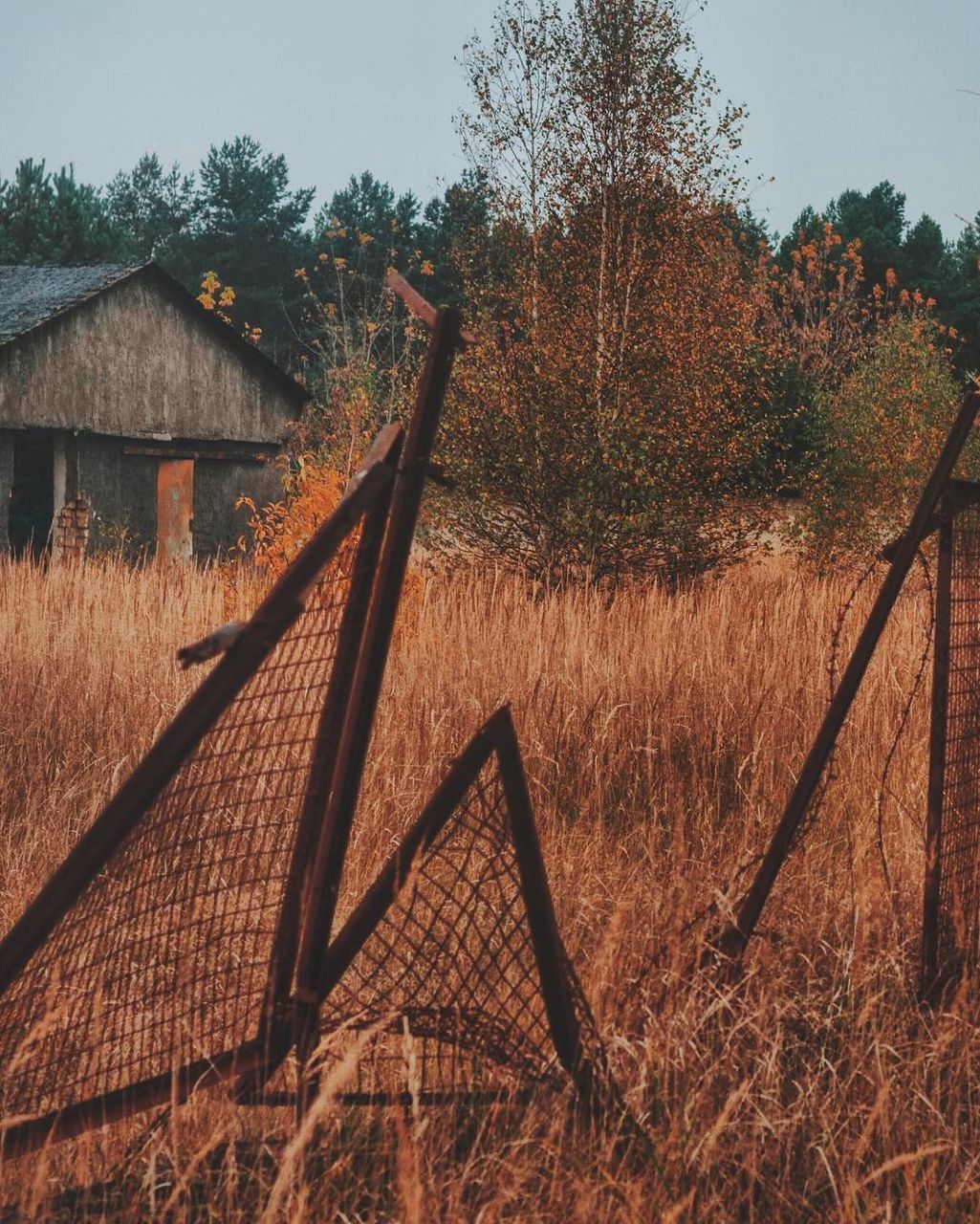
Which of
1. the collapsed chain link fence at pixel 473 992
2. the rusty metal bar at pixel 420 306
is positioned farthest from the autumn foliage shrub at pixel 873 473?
the rusty metal bar at pixel 420 306

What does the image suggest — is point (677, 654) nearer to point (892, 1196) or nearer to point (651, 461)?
point (892, 1196)

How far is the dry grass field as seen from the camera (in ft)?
6.69

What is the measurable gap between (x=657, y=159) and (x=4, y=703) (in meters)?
7.87

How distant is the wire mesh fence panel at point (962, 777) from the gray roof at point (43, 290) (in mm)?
17383

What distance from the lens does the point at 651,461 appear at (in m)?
10.6

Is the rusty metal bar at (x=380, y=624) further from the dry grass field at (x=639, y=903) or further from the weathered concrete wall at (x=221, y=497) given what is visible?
the weathered concrete wall at (x=221, y=497)

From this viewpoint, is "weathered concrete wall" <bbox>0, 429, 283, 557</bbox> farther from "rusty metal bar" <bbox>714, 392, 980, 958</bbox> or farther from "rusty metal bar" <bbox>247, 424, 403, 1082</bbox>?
"rusty metal bar" <bbox>247, 424, 403, 1082</bbox>

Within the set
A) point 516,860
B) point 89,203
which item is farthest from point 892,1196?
point 89,203

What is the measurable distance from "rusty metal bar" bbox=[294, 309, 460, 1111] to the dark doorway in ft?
64.8

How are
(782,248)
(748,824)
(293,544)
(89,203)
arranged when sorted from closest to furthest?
1. (748,824)
2. (293,544)
3. (89,203)
4. (782,248)

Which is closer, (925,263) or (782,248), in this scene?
(925,263)

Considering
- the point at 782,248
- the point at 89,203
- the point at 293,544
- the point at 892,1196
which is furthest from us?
the point at 782,248

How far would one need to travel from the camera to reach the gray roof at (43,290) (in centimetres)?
1856

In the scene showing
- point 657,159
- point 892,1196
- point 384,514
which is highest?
point 657,159
